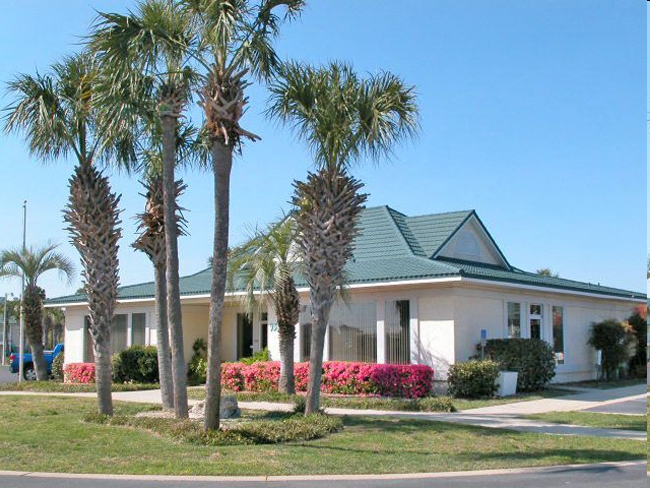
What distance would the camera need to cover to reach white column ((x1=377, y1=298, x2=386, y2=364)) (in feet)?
75.7

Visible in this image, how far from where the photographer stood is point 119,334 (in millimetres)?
30891

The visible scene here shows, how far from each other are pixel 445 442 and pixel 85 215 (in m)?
8.83

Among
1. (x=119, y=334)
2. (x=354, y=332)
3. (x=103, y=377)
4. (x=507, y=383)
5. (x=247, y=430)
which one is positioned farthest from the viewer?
(x=119, y=334)

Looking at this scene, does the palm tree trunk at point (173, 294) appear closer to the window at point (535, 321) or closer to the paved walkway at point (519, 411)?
the paved walkway at point (519, 411)

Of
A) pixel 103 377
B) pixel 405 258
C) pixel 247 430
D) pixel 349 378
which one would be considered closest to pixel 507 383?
pixel 349 378

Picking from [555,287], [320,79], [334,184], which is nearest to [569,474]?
[334,184]

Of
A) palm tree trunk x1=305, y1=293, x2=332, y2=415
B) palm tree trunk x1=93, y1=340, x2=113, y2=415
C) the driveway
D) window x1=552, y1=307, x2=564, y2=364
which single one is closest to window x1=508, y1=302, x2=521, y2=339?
window x1=552, y1=307, x2=564, y2=364

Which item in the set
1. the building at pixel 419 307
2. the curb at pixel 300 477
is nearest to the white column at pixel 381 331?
the building at pixel 419 307

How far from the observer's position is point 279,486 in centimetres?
971

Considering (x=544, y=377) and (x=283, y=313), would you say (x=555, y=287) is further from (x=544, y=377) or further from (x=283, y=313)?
(x=283, y=313)

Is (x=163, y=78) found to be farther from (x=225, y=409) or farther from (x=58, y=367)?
(x=58, y=367)

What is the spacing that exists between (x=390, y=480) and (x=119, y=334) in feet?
74.4

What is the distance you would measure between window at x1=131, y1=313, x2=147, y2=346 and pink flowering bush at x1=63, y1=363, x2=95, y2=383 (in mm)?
1888

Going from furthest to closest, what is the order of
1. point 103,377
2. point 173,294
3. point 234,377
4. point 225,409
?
1. point 234,377
2. point 225,409
3. point 103,377
4. point 173,294
